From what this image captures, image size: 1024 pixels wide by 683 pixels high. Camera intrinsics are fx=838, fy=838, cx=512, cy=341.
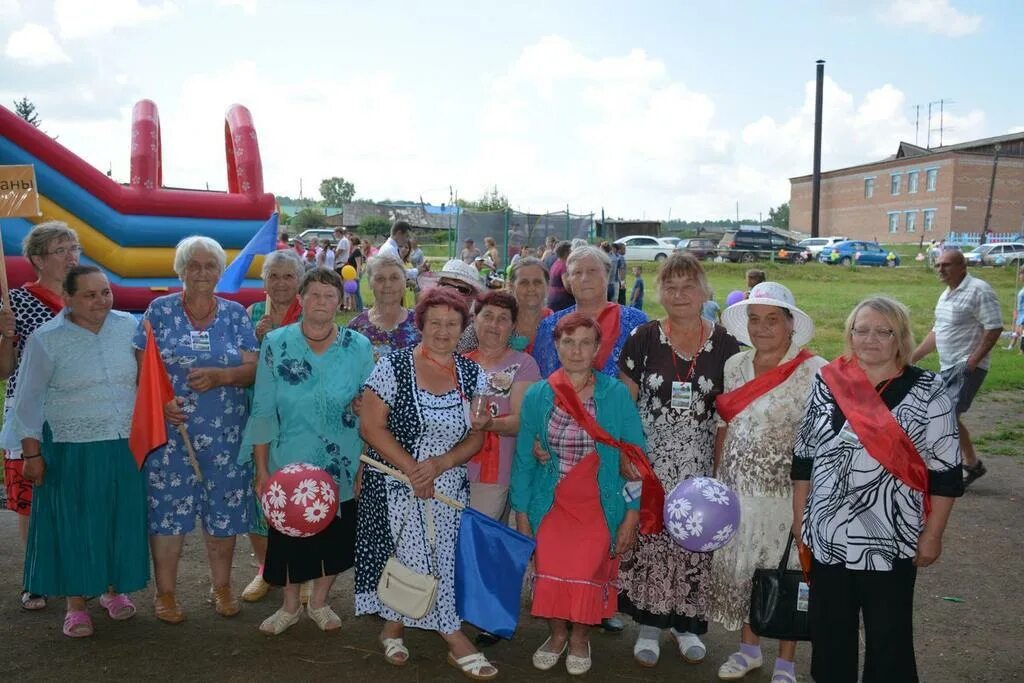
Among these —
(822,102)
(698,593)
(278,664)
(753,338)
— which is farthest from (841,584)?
(822,102)

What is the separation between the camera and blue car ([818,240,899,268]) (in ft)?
127

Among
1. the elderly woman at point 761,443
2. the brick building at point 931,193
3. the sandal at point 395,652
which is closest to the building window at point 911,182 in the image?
the brick building at point 931,193

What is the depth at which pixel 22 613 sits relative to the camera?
4465 millimetres

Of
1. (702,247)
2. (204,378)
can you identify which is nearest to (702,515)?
(204,378)

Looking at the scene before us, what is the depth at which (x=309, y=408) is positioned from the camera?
13.5 ft

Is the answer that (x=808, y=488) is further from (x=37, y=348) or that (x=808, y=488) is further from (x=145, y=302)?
(x=145, y=302)

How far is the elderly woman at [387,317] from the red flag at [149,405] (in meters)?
1.03

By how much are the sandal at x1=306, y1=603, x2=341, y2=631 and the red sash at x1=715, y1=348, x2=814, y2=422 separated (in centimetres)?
227

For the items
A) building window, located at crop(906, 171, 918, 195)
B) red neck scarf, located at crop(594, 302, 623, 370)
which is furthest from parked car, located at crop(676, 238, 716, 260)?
red neck scarf, located at crop(594, 302, 623, 370)

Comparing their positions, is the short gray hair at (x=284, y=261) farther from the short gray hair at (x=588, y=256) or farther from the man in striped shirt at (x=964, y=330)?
the man in striped shirt at (x=964, y=330)

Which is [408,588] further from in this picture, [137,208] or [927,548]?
[137,208]

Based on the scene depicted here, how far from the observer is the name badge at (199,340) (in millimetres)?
4254

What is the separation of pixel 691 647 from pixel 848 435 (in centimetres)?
152

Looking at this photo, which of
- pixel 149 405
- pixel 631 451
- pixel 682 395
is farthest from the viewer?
pixel 149 405
